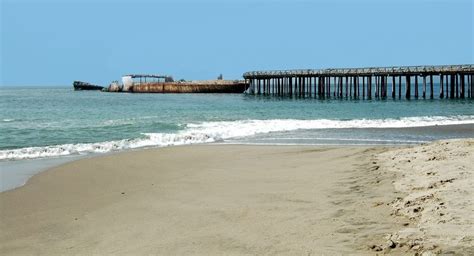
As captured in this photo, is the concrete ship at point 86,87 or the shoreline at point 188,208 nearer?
the shoreline at point 188,208

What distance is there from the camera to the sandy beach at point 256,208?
535cm

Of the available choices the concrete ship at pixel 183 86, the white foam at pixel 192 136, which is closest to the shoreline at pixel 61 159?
the white foam at pixel 192 136

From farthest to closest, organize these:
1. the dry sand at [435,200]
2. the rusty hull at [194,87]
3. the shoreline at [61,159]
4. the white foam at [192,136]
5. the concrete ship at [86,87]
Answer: the concrete ship at [86,87], the rusty hull at [194,87], the white foam at [192,136], the shoreline at [61,159], the dry sand at [435,200]

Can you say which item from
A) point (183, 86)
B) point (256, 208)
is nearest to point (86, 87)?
point (183, 86)

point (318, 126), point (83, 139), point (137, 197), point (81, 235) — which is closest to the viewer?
point (81, 235)

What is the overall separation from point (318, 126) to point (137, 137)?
8.44 meters

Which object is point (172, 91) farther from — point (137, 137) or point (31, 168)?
point (31, 168)

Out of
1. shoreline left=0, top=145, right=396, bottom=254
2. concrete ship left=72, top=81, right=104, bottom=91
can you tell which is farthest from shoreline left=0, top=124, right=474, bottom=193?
concrete ship left=72, top=81, right=104, bottom=91

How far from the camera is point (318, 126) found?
2436 cm

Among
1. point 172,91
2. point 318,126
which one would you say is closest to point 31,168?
point 318,126

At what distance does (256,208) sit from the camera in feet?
23.3

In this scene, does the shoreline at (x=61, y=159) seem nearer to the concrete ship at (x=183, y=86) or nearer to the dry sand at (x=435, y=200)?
the dry sand at (x=435, y=200)

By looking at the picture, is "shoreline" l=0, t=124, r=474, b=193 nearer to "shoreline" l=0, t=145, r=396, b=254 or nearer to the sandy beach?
"shoreline" l=0, t=145, r=396, b=254

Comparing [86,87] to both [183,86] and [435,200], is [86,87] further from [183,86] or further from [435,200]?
[435,200]
